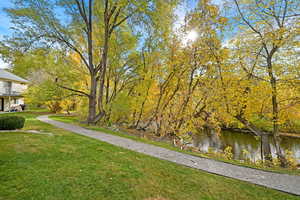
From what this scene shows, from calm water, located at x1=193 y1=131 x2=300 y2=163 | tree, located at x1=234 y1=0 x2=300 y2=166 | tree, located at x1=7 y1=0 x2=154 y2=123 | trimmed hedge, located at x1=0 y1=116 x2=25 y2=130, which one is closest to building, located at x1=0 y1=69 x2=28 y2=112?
tree, located at x1=7 y1=0 x2=154 y2=123

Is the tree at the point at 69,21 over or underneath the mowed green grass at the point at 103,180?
over

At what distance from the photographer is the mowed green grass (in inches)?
100.0

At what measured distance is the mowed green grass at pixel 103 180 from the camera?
2.54 m

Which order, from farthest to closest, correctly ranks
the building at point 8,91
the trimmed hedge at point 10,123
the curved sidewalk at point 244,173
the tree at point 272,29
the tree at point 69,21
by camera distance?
the building at point 8,91
the tree at point 69,21
the trimmed hedge at point 10,123
the tree at point 272,29
the curved sidewalk at point 244,173

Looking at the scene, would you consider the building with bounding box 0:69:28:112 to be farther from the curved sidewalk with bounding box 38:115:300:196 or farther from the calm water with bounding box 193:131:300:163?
the calm water with bounding box 193:131:300:163

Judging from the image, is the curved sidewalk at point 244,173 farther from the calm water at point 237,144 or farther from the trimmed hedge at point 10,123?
the calm water at point 237,144

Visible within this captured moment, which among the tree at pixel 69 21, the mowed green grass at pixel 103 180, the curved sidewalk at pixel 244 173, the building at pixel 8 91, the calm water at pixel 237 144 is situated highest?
the tree at pixel 69 21

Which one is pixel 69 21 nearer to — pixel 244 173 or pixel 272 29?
pixel 272 29

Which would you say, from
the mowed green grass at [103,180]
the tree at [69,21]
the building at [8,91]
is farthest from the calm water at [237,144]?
the building at [8,91]

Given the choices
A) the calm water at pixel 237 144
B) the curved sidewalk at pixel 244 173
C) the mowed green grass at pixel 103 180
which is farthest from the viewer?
the calm water at pixel 237 144

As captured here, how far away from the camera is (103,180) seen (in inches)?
117

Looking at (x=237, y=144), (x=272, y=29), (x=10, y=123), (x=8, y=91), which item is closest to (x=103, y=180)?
(x=10, y=123)

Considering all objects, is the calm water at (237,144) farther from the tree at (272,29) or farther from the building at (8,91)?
the building at (8,91)

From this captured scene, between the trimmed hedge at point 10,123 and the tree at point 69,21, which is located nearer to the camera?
the trimmed hedge at point 10,123
